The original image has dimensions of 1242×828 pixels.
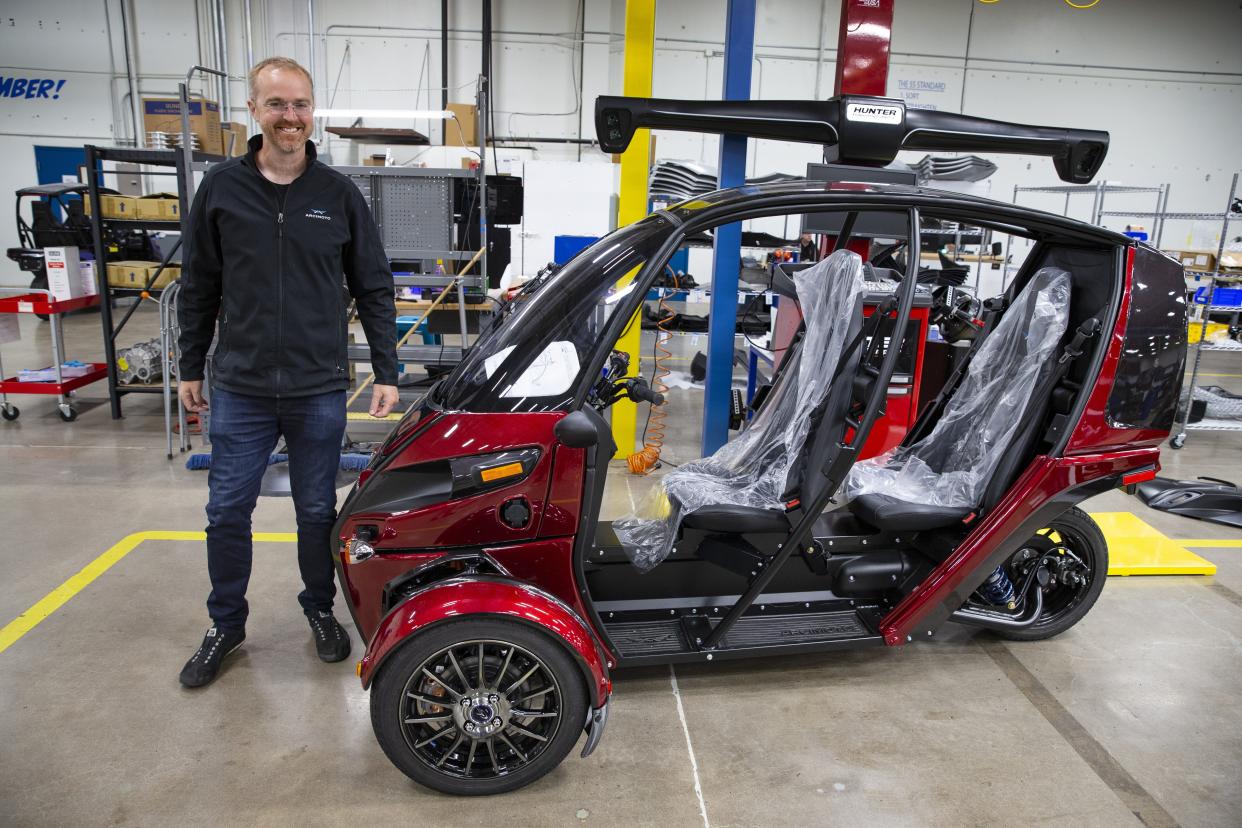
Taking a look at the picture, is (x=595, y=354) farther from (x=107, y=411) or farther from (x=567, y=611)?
(x=107, y=411)

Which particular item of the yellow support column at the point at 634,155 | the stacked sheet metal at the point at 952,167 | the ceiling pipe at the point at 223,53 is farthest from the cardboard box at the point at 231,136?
the stacked sheet metal at the point at 952,167

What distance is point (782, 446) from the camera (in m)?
2.66

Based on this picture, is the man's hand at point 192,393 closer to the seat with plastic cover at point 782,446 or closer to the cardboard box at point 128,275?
the seat with plastic cover at point 782,446

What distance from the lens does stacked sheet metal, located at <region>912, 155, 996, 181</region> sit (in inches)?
306

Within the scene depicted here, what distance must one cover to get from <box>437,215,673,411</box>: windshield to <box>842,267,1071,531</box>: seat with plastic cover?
115 centimetres

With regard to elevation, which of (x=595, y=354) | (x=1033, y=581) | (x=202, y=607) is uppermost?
(x=595, y=354)

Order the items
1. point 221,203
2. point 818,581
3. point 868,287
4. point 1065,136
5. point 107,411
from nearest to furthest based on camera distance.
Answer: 1. point 221,203
2. point 818,581
3. point 1065,136
4. point 868,287
5. point 107,411

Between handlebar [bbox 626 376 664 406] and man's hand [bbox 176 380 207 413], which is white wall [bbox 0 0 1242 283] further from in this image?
handlebar [bbox 626 376 664 406]

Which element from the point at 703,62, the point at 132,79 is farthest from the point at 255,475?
the point at 132,79

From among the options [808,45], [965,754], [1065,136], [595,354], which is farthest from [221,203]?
[808,45]

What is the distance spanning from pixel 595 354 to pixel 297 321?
0.96 meters

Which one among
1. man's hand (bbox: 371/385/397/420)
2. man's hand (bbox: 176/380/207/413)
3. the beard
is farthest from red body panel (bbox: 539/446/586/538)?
man's hand (bbox: 176/380/207/413)

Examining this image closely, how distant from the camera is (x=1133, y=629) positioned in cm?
305

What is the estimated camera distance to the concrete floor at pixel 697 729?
80.8 inches
